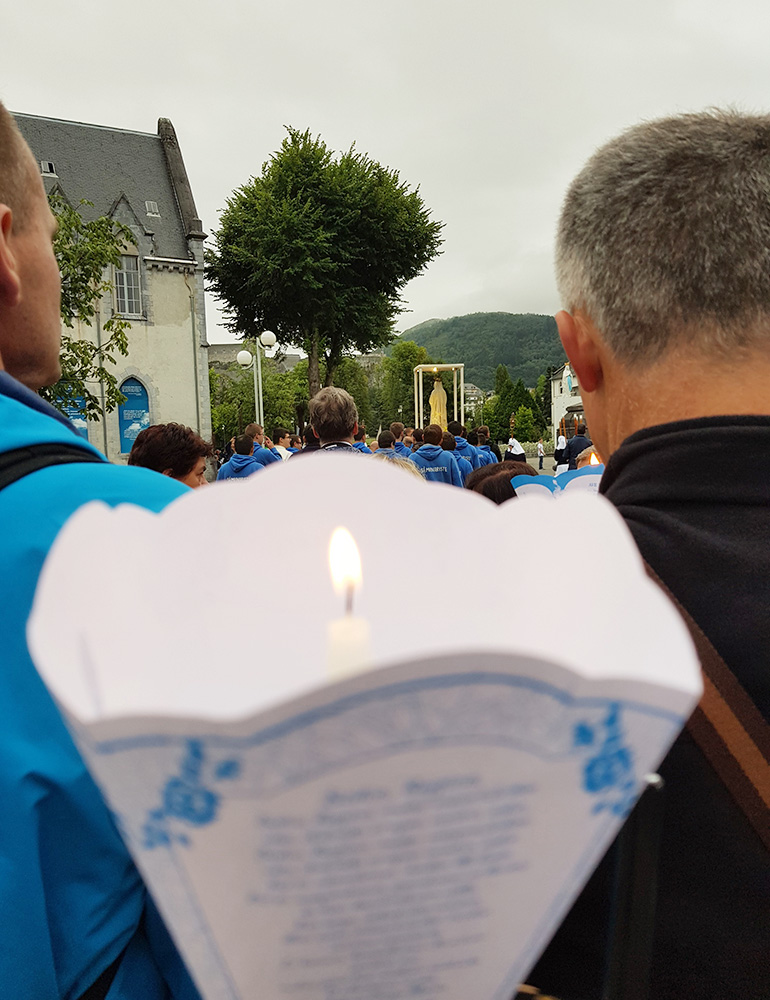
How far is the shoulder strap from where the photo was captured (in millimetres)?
875

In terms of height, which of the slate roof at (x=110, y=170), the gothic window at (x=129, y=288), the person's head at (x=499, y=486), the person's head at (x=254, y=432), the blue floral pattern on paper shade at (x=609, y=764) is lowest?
the person's head at (x=499, y=486)

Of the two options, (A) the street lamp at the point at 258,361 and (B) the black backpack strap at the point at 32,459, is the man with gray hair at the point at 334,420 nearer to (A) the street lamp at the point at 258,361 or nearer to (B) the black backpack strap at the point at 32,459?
(B) the black backpack strap at the point at 32,459

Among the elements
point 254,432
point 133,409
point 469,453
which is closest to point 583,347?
point 254,432

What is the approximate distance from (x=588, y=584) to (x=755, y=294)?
0.83m

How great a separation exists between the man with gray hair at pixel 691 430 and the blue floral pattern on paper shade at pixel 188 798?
67 centimetres

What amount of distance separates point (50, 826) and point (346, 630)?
0.68 metres

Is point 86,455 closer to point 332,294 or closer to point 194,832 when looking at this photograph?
point 194,832

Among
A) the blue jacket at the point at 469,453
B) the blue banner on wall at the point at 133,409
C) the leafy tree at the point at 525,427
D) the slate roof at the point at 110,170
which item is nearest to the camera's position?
the blue jacket at the point at 469,453

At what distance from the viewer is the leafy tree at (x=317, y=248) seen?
27406 mm

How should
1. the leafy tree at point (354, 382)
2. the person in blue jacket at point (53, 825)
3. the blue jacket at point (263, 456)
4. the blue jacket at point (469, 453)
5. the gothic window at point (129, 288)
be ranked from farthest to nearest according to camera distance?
1. the leafy tree at point (354, 382)
2. the gothic window at point (129, 288)
3. the blue jacket at point (469, 453)
4. the blue jacket at point (263, 456)
5. the person in blue jacket at point (53, 825)

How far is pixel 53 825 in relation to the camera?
85 cm

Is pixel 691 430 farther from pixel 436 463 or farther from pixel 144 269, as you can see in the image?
pixel 144 269

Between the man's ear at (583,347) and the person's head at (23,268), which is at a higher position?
the person's head at (23,268)

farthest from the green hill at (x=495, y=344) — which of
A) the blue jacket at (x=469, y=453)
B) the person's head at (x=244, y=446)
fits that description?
the person's head at (x=244, y=446)
